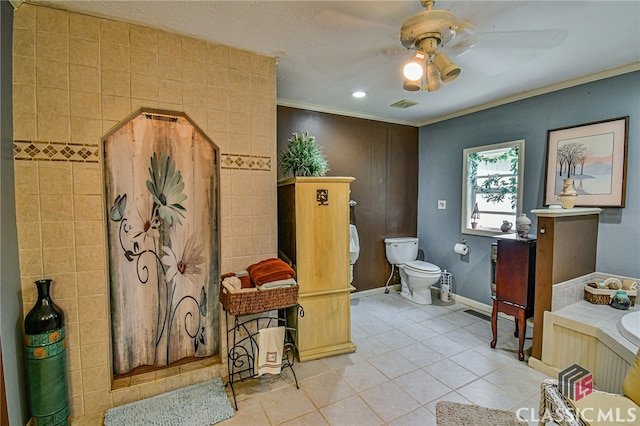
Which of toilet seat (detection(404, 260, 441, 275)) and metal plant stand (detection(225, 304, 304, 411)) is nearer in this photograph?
metal plant stand (detection(225, 304, 304, 411))

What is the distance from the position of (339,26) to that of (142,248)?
6.58 feet

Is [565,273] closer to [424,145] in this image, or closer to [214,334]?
[424,145]

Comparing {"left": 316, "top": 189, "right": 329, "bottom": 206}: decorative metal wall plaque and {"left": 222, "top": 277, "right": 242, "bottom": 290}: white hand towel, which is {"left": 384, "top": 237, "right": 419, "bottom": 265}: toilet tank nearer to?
{"left": 316, "top": 189, "right": 329, "bottom": 206}: decorative metal wall plaque

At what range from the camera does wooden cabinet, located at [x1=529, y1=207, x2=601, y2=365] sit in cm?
221

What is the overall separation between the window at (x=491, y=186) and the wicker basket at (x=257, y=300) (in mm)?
2599

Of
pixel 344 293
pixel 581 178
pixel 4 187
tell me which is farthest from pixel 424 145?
pixel 4 187

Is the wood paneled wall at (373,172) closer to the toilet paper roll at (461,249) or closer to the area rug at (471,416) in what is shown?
the toilet paper roll at (461,249)

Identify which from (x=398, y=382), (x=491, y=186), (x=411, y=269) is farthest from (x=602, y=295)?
(x=398, y=382)

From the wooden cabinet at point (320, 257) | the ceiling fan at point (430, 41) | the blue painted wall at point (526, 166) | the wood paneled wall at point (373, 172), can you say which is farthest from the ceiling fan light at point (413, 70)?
the blue painted wall at point (526, 166)

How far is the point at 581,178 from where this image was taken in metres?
2.63

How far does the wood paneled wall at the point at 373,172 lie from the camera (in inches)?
141

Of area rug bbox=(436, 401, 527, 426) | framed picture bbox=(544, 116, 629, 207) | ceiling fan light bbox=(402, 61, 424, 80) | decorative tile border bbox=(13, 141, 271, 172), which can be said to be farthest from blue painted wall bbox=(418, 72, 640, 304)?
decorative tile border bbox=(13, 141, 271, 172)

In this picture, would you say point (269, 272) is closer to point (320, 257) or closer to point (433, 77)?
point (320, 257)

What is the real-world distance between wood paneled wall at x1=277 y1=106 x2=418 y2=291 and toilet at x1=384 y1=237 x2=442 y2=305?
5.8 inches
